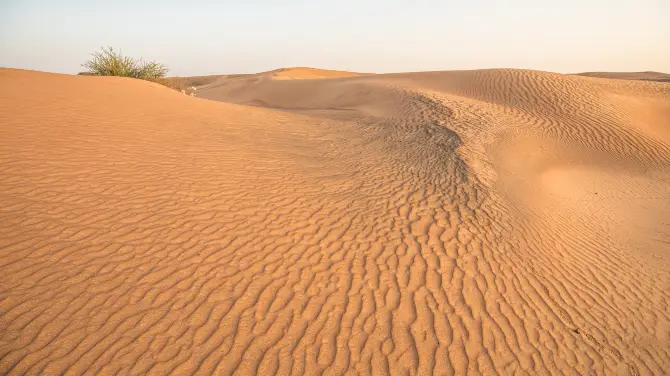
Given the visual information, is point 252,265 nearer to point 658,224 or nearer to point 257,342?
point 257,342

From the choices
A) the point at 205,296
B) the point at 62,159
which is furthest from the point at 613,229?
the point at 62,159

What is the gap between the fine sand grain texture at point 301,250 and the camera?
3289 millimetres

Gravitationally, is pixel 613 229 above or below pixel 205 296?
below

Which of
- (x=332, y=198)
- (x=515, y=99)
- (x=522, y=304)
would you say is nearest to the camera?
(x=522, y=304)

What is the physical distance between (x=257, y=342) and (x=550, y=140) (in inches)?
408

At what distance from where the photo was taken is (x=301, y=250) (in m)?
4.59

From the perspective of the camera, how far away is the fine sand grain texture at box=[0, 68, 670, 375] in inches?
129

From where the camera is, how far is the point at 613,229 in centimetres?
675

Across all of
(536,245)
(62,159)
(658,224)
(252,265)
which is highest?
(62,159)

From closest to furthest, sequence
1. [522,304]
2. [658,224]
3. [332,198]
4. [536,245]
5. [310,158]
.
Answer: [522,304], [536,245], [332,198], [658,224], [310,158]

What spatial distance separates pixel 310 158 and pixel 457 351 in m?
5.16

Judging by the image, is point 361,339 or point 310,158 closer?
point 361,339

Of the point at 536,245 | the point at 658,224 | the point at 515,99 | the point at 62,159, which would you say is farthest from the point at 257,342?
the point at 515,99

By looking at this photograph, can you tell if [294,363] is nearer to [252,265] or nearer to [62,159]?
[252,265]
